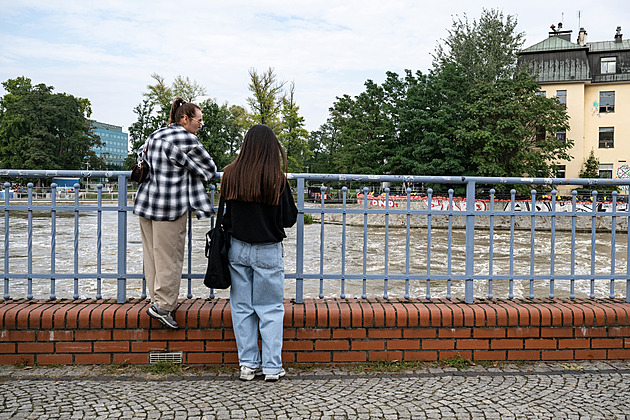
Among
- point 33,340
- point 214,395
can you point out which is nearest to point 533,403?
point 214,395

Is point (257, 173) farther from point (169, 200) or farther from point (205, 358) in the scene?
point (205, 358)

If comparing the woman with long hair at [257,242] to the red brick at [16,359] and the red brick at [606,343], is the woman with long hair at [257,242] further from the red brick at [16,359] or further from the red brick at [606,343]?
the red brick at [606,343]

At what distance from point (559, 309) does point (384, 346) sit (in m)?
1.42

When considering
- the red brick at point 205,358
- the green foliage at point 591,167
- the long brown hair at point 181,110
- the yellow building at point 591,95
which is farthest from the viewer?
the yellow building at point 591,95

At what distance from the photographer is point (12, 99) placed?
74812mm

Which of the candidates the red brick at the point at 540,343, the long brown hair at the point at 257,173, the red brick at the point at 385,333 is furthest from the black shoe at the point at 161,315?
the red brick at the point at 540,343

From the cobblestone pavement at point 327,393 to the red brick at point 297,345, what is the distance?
0.18 m

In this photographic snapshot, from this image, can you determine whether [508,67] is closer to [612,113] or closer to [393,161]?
[612,113]

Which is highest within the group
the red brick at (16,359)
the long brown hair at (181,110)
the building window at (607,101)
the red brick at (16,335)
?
the building window at (607,101)

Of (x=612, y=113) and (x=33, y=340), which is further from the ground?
(x=612, y=113)

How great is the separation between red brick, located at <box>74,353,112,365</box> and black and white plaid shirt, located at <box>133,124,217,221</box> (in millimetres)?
1115

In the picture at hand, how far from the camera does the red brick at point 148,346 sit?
13.9 ft

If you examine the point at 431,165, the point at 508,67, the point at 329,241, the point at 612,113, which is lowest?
the point at 329,241

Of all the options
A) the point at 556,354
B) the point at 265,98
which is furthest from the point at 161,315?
the point at 265,98
